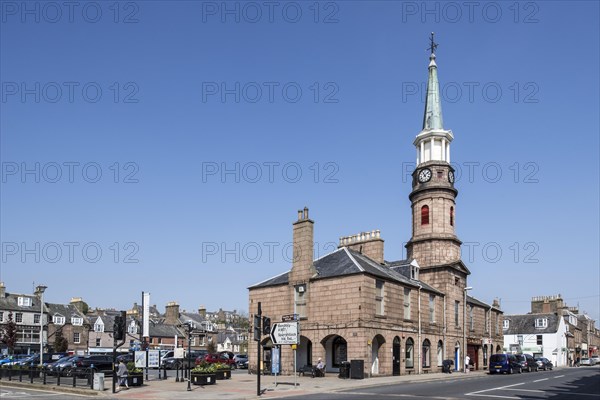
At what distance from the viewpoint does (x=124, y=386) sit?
29016mm

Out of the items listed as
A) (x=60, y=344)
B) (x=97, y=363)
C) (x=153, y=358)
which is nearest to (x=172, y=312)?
(x=60, y=344)

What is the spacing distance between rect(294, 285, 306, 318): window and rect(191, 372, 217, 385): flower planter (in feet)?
38.0

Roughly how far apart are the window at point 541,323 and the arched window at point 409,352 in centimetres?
5319

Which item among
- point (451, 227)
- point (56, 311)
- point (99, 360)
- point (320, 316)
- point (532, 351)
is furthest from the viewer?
point (532, 351)

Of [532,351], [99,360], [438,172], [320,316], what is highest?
[438,172]

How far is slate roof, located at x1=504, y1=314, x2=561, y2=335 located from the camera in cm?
8725

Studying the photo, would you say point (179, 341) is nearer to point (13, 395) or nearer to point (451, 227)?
point (451, 227)

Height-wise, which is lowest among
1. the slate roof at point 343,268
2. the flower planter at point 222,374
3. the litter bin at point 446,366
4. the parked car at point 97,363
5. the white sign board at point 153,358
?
the litter bin at point 446,366

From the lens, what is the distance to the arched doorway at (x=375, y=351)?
39.2 m

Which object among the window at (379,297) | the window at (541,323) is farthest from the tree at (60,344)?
the window at (541,323)

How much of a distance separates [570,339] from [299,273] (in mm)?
69919

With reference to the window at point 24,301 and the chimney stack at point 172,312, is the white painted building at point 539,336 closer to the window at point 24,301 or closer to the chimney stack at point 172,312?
the chimney stack at point 172,312

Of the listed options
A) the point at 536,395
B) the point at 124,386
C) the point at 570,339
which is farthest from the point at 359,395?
the point at 570,339

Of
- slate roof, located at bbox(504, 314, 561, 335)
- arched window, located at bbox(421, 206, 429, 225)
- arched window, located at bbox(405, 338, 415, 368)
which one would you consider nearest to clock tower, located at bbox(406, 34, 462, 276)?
arched window, located at bbox(421, 206, 429, 225)
